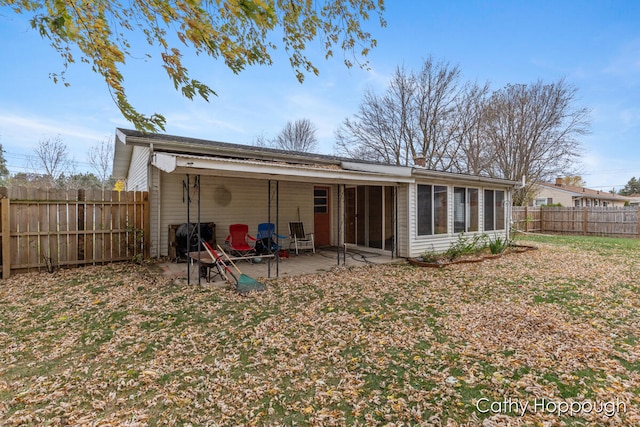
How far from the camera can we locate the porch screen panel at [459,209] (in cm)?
894

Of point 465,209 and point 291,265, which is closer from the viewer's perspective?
point 291,265

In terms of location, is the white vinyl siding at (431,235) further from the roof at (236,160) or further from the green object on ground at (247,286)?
the green object on ground at (247,286)

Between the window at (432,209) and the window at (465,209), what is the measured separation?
0.50 m

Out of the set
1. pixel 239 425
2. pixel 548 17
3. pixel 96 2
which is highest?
pixel 548 17

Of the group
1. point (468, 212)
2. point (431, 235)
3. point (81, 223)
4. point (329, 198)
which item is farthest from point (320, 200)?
point (81, 223)

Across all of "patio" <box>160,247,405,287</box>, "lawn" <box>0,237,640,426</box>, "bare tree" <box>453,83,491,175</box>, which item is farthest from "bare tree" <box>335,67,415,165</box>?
"lawn" <box>0,237,640,426</box>

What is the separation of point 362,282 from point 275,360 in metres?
3.10

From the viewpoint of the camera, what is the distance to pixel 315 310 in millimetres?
4238

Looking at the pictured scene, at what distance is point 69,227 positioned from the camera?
20.5 ft

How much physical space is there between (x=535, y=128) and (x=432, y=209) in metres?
14.8

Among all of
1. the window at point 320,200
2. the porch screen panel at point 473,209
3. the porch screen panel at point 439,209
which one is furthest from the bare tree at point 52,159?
the porch screen panel at point 473,209

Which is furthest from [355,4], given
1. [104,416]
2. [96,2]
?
[104,416]

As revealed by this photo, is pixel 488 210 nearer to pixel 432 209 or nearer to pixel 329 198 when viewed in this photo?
pixel 432 209

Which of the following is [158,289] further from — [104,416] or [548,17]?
[548,17]
